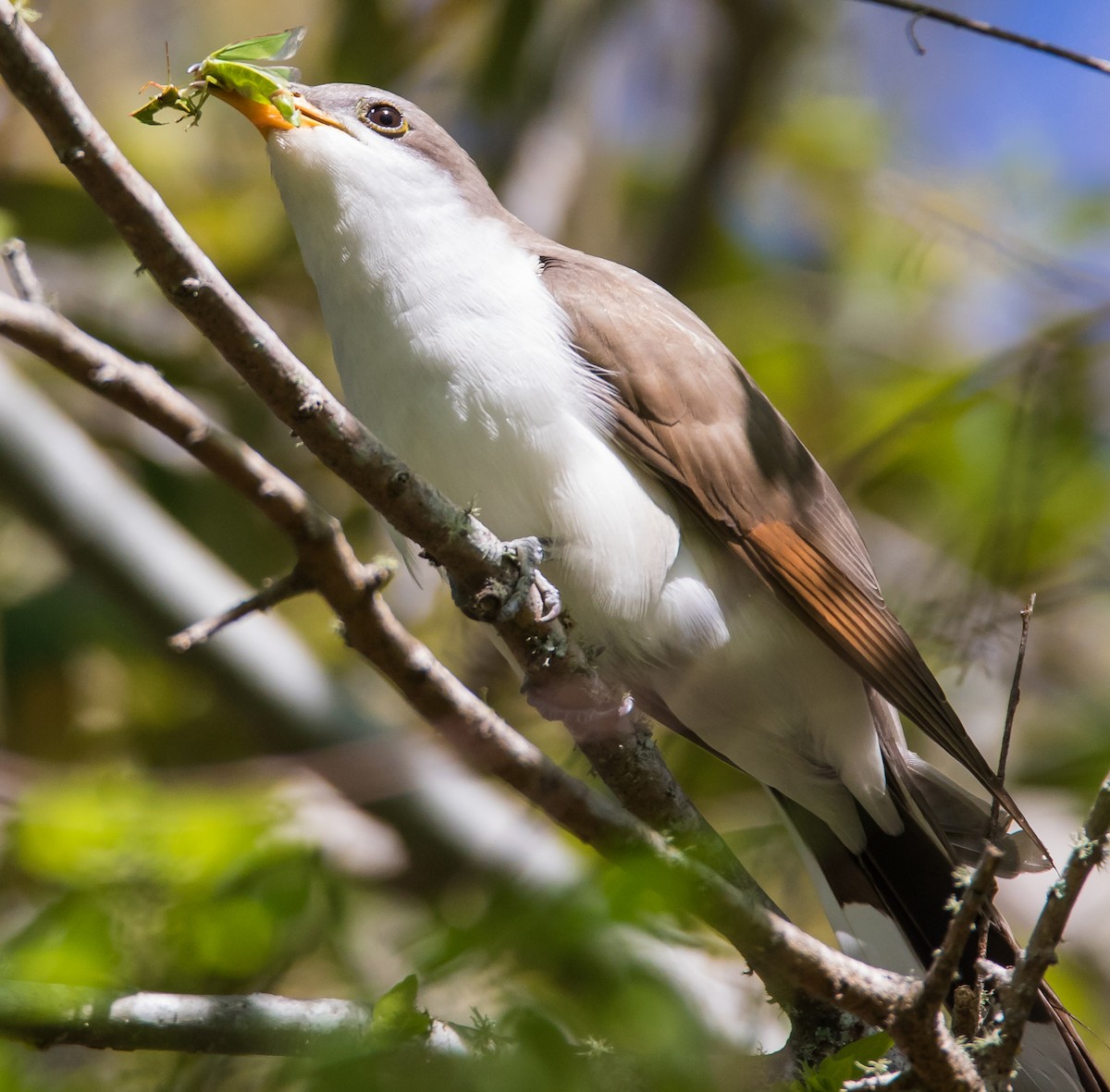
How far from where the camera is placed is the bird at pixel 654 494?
2953 millimetres

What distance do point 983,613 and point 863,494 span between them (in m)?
2.03

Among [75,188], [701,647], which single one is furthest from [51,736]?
[701,647]

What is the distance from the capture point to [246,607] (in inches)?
80.6

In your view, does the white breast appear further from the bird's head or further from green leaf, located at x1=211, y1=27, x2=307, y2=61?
green leaf, located at x1=211, y1=27, x2=307, y2=61

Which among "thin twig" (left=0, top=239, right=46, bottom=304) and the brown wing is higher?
"thin twig" (left=0, top=239, right=46, bottom=304)

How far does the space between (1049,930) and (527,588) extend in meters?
1.08

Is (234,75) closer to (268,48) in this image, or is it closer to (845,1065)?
(268,48)

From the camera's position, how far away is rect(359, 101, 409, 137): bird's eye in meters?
3.54

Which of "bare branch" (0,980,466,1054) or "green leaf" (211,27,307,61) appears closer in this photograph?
"bare branch" (0,980,466,1054)

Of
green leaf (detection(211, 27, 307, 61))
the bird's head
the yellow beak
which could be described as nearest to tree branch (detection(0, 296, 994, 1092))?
green leaf (detection(211, 27, 307, 61))

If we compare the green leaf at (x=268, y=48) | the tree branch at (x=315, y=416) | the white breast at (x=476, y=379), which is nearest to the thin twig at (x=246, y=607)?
the tree branch at (x=315, y=416)

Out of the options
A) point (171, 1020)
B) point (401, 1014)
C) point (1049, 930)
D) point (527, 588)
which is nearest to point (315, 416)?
point (527, 588)

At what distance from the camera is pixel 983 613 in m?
3.27

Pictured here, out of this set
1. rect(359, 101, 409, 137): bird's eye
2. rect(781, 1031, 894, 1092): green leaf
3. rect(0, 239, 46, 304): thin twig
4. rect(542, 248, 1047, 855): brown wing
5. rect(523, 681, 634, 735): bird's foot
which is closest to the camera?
rect(0, 239, 46, 304): thin twig
